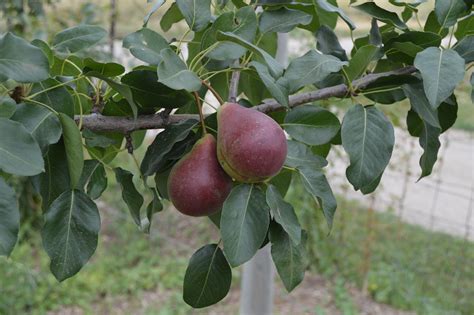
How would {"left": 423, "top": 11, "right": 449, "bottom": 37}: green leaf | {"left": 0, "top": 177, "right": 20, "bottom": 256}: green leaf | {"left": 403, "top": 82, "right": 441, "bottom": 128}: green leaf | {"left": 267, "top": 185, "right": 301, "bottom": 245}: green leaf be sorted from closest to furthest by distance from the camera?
1. {"left": 0, "top": 177, "right": 20, "bottom": 256}: green leaf
2. {"left": 267, "top": 185, "right": 301, "bottom": 245}: green leaf
3. {"left": 403, "top": 82, "right": 441, "bottom": 128}: green leaf
4. {"left": 423, "top": 11, "right": 449, "bottom": 37}: green leaf

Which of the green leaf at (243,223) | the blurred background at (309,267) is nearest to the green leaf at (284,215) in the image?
the green leaf at (243,223)

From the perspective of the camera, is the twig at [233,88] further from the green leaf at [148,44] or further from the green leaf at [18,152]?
the green leaf at [18,152]

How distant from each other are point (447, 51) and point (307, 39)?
2.39 meters

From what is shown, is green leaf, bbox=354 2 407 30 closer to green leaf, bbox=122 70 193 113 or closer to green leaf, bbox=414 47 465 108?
green leaf, bbox=414 47 465 108

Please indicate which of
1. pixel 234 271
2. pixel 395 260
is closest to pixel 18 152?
pixel 234 271

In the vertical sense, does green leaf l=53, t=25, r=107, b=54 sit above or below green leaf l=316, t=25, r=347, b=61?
above

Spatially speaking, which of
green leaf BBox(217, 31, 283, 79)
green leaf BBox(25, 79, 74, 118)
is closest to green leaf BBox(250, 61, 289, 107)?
green leaf BBox(217, 31, 283, 79)

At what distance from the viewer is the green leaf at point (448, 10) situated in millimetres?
807

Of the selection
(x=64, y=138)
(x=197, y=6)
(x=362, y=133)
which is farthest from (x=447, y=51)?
(x=64, y=138)

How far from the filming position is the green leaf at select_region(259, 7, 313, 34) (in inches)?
32.7

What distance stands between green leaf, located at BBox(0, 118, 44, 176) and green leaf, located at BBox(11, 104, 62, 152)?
64 millimetres

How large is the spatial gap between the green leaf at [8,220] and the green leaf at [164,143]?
185mm

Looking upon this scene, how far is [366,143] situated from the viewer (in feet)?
2.43

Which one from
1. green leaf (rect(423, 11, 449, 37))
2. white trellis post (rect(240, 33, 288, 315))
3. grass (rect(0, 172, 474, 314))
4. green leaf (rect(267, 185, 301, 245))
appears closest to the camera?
green leaf (rect(267, 185, 301, 245))
